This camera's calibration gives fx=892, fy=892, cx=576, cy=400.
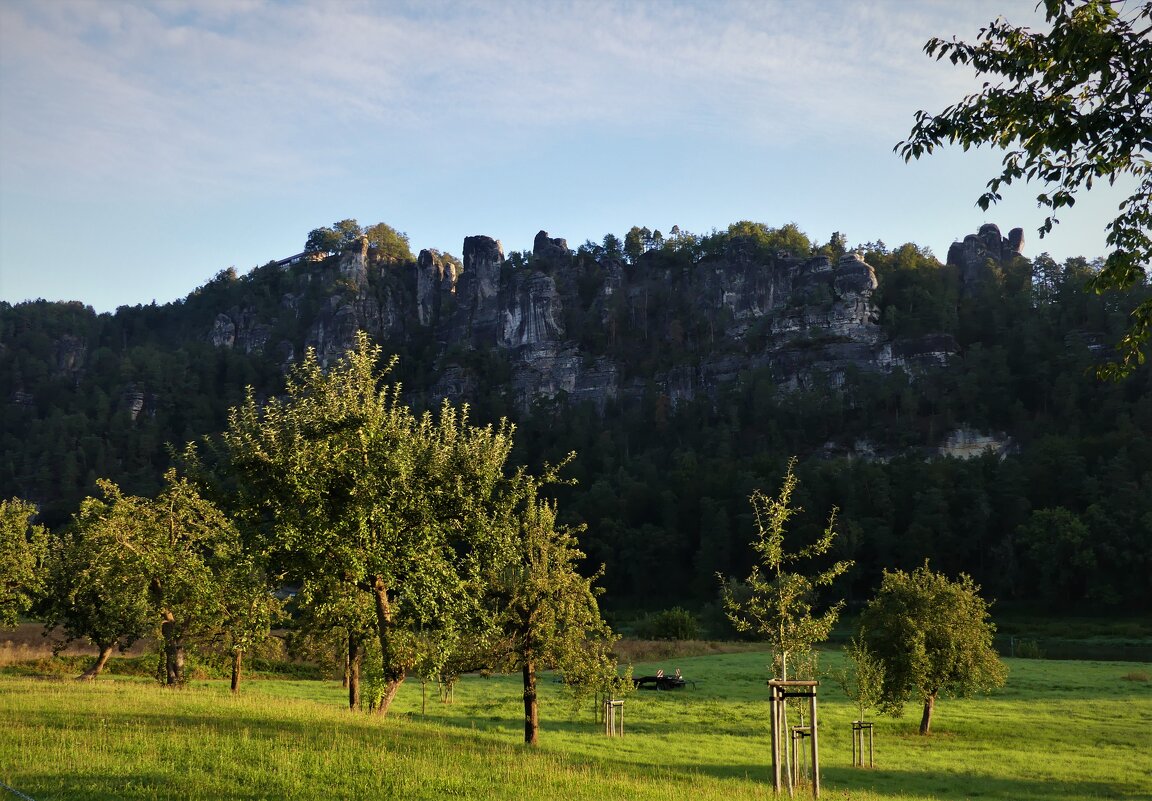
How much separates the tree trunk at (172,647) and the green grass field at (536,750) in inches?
209

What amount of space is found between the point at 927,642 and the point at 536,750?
22.7 meters

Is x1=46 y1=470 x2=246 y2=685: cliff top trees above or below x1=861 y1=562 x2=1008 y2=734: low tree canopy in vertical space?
above

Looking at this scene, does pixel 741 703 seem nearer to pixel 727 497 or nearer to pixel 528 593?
pixel 528 593

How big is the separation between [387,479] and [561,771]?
330 inches

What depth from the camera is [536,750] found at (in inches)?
838

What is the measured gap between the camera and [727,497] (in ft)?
474

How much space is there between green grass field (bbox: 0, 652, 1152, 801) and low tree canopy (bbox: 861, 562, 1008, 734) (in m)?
1.74

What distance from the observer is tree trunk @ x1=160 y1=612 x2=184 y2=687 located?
37438 mm

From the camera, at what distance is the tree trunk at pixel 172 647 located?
123ft

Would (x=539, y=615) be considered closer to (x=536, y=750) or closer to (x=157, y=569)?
(x=536, y=750)

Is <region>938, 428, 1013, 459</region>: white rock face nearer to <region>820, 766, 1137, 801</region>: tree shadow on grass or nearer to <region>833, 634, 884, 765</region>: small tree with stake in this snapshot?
<region>833, 634, 884, 765</region>: small tree with stake

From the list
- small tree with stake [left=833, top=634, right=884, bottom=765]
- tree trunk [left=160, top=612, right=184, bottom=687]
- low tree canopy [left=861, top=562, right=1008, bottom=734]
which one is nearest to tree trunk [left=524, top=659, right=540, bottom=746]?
small tree with stake [left=833, top=634, right=884, bottom=765]

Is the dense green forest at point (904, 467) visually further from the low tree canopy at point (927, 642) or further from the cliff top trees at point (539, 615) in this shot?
the cliff top trees at point (539, 615)

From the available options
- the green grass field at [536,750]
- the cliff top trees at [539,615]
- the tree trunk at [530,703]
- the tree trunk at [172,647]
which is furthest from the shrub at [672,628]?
the tree trunk at [530,703]
